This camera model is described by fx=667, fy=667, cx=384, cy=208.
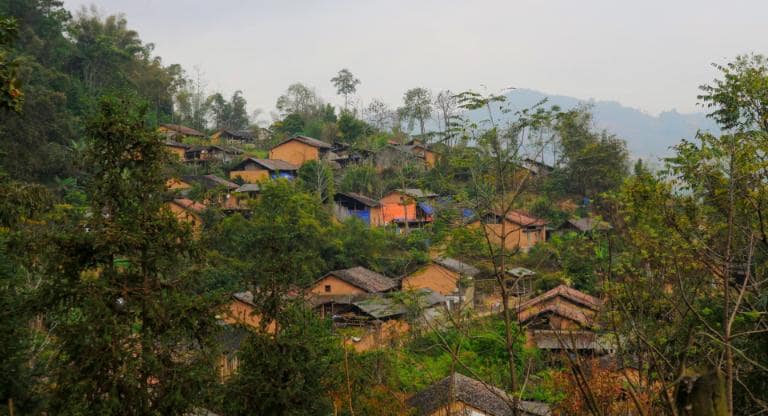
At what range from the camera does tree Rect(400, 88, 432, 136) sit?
151 feet

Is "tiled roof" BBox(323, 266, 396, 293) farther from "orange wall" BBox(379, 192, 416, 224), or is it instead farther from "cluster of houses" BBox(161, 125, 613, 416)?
"orange wall" BBox(379, 192, 416, 224)

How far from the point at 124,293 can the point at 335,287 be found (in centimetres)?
1470

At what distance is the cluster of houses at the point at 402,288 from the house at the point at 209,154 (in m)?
0.06

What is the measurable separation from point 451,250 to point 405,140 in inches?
1457

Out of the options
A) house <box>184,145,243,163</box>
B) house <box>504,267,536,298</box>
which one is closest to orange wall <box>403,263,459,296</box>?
house <box>504,267,536,298</box>

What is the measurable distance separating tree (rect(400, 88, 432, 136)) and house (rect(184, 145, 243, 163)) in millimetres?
13677

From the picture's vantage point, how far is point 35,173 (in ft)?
81.6

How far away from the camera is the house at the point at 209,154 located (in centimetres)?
3644

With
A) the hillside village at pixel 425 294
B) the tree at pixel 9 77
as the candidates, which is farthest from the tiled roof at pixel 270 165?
the tree at pixel 9 77

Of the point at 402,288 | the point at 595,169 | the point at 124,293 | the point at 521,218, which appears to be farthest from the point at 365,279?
the point at 595,169

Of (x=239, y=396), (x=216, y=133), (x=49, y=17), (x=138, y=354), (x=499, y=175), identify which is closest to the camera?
(x=499, y=175)

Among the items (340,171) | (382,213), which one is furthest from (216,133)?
(382,213)

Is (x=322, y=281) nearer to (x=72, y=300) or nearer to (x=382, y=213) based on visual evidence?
(x=382, y=213)

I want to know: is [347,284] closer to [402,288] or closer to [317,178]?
[402,288]
